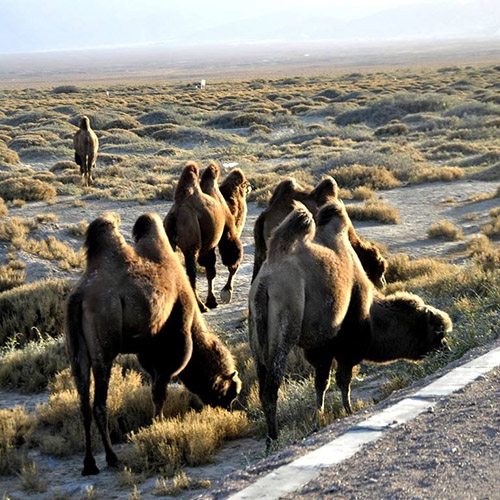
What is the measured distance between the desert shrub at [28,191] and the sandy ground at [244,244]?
1.44ft

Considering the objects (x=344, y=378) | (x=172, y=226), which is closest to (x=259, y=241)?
(x=172, y=226)

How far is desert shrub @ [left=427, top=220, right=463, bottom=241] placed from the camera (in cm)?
1645

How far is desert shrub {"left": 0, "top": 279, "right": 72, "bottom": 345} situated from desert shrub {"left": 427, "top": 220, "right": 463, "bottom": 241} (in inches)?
310

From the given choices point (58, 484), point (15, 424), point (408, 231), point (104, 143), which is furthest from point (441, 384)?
point (104, 143)

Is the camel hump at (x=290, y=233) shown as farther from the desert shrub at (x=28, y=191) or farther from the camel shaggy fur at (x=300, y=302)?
the desert shrub at (x=28, y=191)

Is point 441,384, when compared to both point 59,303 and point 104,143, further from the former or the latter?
point 104,143

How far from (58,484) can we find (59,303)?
6.40 meters

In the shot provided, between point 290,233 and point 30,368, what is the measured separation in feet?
14.5

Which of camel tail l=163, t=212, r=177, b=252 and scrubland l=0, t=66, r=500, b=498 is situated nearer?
scrubland l=0, t=66, r=500, b=498

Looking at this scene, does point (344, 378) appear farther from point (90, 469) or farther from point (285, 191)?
point (285, 191)

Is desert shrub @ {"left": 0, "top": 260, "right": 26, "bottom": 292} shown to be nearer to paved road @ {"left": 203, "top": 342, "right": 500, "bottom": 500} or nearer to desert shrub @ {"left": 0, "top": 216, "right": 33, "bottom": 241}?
desert shrub @ {"left": 0, "top": 216, "right": 33, "bottom": 241}

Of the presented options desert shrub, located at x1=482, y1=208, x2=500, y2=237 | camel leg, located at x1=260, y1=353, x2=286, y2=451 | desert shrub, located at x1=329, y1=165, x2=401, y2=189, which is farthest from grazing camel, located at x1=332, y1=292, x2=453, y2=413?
desert shrub, located at x1=329, y1=165, x2=401, y2=189

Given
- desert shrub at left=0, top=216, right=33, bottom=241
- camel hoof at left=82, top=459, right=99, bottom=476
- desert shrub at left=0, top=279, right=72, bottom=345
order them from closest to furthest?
camel hoof at left=82, top=459, right=99, bottom=476 → desert shrub at left=0, top=279, right=72, bottom=345 → desert shrub at left=0, top=216, right=33, bottom=241

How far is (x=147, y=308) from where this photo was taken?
6.39m
